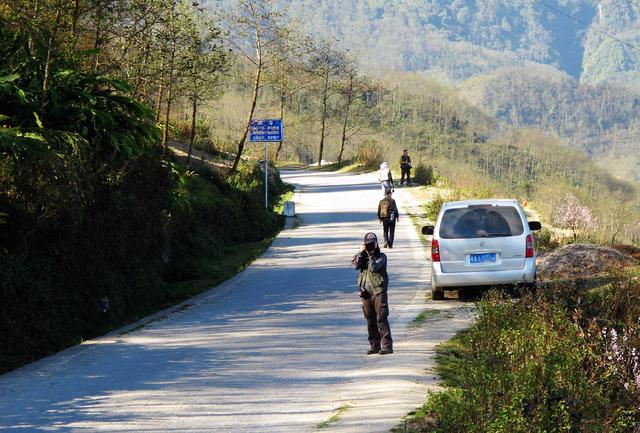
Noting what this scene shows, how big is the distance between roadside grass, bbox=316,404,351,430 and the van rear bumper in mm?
7901

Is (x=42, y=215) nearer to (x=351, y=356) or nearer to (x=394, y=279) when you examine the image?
(x=351, y=356)

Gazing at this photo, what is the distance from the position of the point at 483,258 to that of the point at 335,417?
8.64 m

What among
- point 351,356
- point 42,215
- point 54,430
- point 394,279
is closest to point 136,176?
point 42,215

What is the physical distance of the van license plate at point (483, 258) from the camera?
17297mm

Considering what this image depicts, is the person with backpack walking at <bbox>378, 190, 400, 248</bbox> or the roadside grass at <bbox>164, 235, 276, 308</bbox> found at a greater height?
the person with backpack walking at <bbox>378, 190, 400, 248</bbox>

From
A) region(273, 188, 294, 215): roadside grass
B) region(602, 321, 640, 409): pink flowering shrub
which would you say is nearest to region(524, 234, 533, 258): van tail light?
region(602, 321, 640, 409): pink flowering shrub

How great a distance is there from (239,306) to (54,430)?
8469mm

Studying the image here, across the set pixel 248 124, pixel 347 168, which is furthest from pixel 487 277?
pixel 347 168

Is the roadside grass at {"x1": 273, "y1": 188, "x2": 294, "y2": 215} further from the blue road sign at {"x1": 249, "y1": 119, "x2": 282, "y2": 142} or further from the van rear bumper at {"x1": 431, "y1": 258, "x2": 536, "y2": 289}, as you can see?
the van rear bumper at {"x1": 431, "y1": 258, "x2": 536, "y2": 289}

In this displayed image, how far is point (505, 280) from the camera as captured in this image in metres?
17.2

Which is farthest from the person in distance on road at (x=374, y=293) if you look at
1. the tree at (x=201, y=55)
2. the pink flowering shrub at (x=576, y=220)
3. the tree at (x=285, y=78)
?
the tree at (x=285, y=78)

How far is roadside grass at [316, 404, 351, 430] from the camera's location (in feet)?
29.3

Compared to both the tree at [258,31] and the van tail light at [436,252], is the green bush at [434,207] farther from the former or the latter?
the van tail light at [436,252]

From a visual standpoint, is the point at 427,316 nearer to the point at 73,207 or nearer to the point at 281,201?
the point at 73,207
